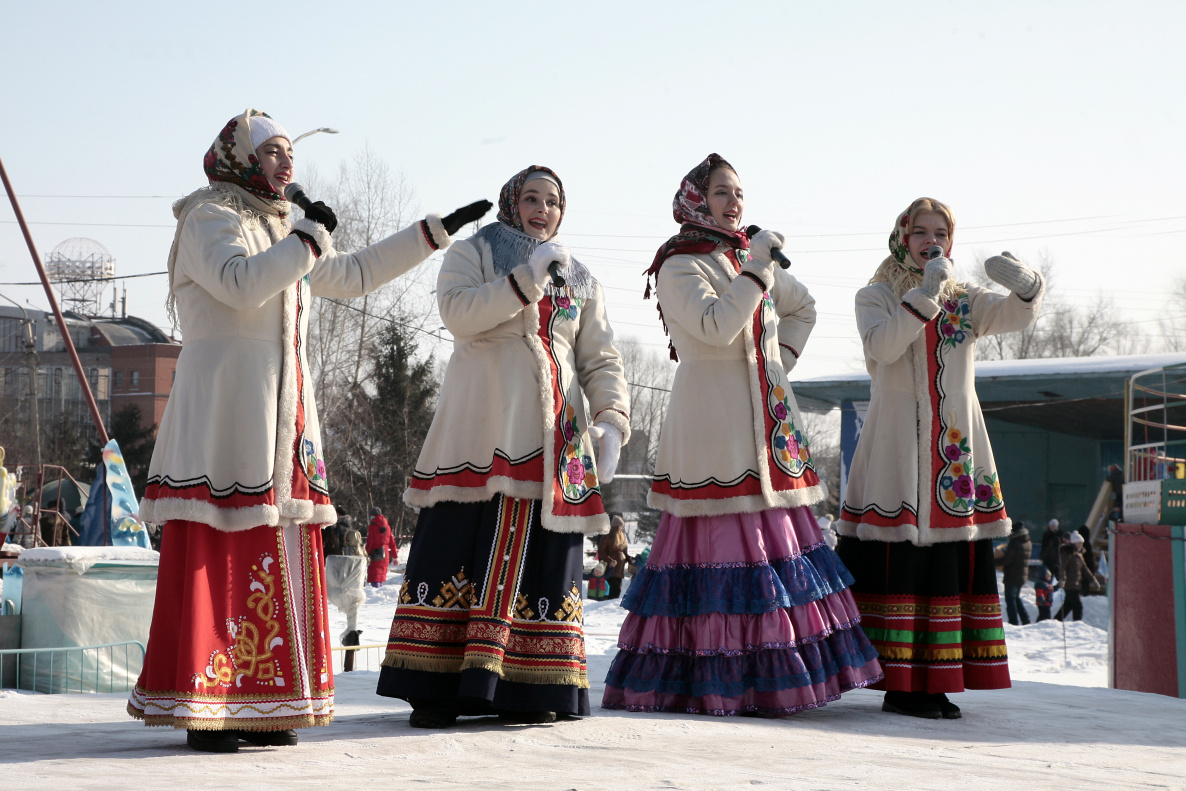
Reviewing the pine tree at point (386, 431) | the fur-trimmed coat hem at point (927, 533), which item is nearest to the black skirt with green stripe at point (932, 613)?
the fur-trimmed coat hem at point (927, 533)

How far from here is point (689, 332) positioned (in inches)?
179

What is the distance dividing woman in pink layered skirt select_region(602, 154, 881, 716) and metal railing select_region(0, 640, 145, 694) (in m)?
3.29

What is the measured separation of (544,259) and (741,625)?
4.99 feet

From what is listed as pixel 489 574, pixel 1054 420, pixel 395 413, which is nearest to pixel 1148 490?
pixel 489 574

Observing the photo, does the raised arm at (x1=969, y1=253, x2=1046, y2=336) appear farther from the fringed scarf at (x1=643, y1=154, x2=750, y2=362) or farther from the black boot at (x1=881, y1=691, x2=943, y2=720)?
the black boot at (x1=881, y1=691, x2=943, y2=720)

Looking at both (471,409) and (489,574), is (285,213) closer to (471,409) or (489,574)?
(471,409)

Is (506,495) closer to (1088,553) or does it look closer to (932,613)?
(932,613)

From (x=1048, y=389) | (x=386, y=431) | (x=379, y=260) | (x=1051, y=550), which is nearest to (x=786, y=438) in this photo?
(x=379, y=260)

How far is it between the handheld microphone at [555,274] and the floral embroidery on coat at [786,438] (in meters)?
1.03

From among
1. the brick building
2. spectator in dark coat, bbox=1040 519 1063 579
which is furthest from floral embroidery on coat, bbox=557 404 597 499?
the brick building

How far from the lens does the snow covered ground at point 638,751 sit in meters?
2.96

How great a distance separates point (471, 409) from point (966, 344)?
2.12 metres

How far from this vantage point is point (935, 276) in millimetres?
4621

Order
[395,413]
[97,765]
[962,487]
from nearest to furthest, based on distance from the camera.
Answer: [97,765] < [962,487] < [395,413]
